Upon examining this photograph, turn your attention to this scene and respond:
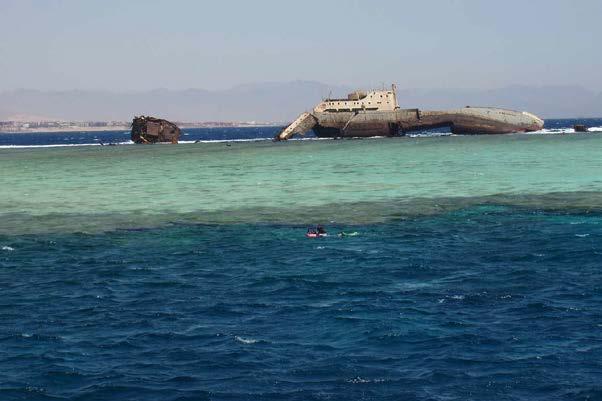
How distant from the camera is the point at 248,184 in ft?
241

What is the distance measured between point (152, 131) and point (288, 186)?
113 meters

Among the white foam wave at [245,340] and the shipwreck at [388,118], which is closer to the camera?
the white foam wave at [245,340]

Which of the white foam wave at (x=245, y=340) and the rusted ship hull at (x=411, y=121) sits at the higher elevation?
the rusted ship hull at (x=411, y=121)

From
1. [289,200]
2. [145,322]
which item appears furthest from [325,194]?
[145,322]

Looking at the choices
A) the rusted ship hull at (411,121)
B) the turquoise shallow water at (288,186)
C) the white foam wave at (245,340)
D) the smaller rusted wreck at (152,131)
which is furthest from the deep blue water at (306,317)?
the smaller rusted wreck at (152,131)

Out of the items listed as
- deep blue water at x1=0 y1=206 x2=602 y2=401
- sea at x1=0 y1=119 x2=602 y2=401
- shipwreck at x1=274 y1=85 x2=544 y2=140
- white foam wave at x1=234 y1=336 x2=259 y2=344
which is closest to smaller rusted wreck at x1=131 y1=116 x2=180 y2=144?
shipwreck at x1=274 y1=85 x2=544 y2=140

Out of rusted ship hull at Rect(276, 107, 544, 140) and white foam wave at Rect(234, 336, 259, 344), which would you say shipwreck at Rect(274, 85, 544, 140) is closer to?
rusted ship hull at Rect(276, 107, 544, 140)

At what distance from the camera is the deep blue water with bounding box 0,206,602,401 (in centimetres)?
2198

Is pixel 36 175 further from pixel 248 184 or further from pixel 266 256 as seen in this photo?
pixel 266 256

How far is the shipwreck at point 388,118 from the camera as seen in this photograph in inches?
6575

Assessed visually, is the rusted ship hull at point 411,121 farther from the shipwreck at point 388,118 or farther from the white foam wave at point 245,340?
the white foam wave at point 245,340

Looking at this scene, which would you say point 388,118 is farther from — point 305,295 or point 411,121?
point 305,295

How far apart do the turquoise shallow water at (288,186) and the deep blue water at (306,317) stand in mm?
8914

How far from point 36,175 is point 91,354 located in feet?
236
